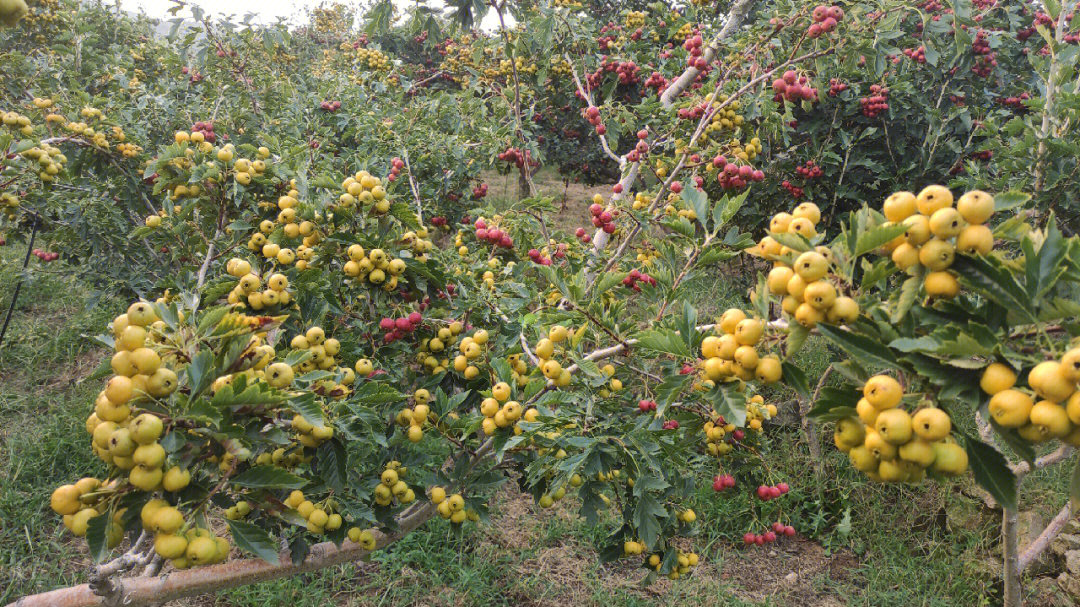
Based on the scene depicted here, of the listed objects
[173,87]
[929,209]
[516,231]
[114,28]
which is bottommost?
[516,231]

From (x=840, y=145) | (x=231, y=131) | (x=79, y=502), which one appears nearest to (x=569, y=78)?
(x=840, y=145)

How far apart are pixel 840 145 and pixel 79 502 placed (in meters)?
5.22

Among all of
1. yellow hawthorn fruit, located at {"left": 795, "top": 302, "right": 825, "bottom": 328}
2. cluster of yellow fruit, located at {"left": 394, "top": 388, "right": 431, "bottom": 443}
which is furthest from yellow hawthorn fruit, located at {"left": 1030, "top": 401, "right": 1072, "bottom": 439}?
cluster of yellow fruit, located at {"left": 394, "top": 388, "right": 431, "bottom": 443}


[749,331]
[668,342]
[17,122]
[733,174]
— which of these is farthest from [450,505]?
[17,122]

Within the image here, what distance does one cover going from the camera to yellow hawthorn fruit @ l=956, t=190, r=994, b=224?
89cm

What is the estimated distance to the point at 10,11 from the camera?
0.90 meters

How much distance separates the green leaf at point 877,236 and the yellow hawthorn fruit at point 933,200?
61mm

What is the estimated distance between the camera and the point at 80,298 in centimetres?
543

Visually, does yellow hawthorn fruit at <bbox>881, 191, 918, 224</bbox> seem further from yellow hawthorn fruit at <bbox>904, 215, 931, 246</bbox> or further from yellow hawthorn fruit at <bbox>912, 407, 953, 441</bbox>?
yellow hawthorn fruit at <bbox>912, 407, 953, 441</bbox>

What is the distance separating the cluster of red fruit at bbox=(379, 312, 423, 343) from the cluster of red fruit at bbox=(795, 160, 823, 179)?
Result: 3695mm

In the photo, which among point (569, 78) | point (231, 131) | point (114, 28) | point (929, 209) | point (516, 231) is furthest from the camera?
point (114, 28)

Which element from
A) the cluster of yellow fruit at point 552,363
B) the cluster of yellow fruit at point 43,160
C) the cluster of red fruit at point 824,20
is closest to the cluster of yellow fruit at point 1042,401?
the cluster of yellow fruit at point 552,363

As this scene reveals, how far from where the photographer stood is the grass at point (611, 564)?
3.06 meters

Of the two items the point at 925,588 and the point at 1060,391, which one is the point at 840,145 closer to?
the point at 925,588
